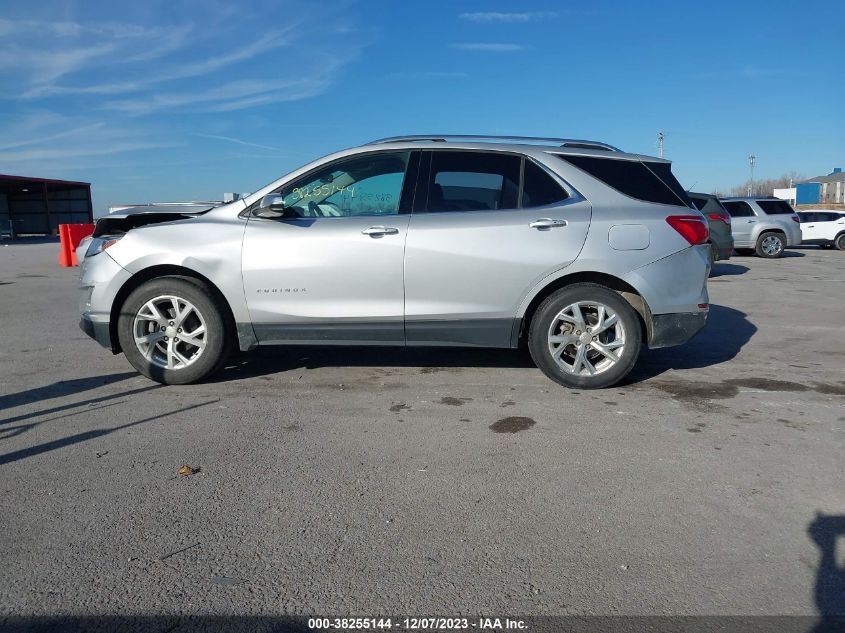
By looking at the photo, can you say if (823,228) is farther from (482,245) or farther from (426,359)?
(482,245)

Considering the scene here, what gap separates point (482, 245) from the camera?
16.5ft

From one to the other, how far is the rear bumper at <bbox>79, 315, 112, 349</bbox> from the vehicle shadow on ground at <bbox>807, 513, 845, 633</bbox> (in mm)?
4899

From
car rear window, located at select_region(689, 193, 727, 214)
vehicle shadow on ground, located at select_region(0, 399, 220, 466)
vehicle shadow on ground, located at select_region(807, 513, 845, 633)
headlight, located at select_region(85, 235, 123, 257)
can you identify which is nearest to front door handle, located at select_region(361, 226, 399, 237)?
vehicle shadow on ground, located at select_region(0, 399, 220, 466)

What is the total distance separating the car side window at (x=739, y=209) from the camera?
1903 centimetres

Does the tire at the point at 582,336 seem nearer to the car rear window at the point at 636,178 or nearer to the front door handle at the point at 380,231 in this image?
the car rear window at the point at 636,178

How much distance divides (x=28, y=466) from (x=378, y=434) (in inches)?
78.6

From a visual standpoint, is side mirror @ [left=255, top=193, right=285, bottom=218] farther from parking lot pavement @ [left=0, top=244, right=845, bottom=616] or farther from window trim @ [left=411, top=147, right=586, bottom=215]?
parking lot pavement @ [left=0, top=244, right=845, bottom=616]

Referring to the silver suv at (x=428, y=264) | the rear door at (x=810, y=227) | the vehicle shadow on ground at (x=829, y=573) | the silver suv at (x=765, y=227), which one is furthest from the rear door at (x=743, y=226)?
the vehicle shadow on ground at (x=829, y=573)

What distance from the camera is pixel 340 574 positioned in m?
2.67

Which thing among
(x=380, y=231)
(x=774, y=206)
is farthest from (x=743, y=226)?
(x=380, y=231)

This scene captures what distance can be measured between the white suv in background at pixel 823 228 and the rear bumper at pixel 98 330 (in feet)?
78.0

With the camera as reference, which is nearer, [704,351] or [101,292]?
[101,292]

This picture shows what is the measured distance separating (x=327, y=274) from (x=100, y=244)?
1.94 m

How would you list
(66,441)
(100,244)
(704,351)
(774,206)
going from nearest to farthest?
(66,441)
(100,244)
(704,351)
(774,206)
